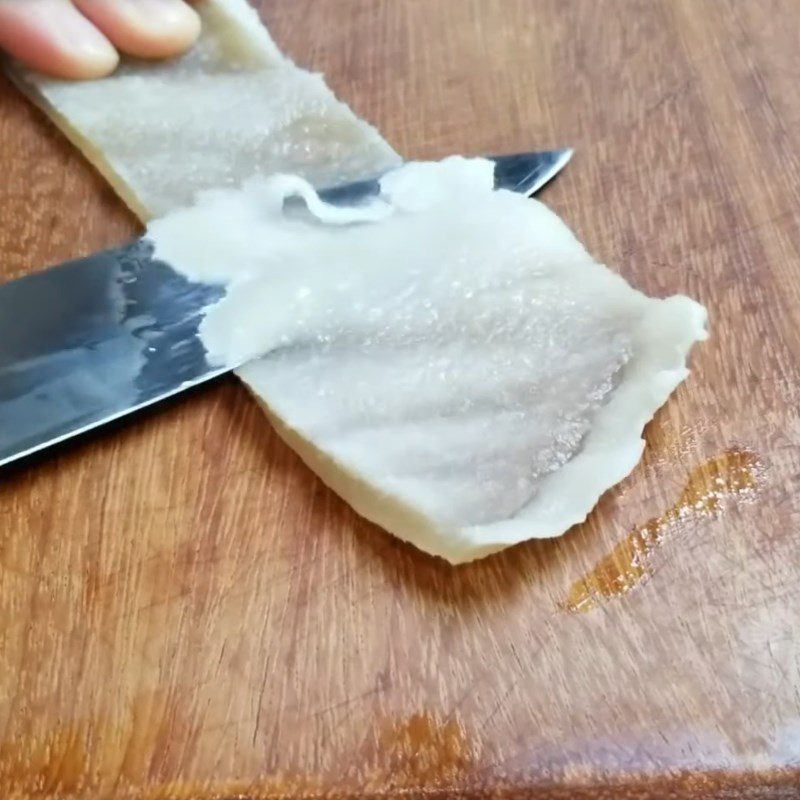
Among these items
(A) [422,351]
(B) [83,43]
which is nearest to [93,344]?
(A) [422,351]

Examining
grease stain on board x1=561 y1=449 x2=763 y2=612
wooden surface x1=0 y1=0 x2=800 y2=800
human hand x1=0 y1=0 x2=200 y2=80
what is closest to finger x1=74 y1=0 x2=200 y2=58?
human hand x1=0 y1=0 x2=200 y2=80

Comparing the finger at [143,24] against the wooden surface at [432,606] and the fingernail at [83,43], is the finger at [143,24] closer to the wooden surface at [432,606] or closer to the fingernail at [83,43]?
the fingernail at [83,43]

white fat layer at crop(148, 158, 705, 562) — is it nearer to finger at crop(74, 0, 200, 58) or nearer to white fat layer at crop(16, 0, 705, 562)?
white fat layer at crop(16, 0, 705, 562)

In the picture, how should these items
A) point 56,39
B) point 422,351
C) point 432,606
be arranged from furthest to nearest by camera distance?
point 56,39
point 422,351
point 432,606

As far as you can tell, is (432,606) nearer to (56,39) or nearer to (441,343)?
(441,343)

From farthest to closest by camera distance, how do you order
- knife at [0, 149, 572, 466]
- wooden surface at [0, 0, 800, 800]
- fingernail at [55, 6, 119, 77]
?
fingernail at [55, 6, 119, 77], knife at [0, 149, 572, 466], wooden surface at [0, 0, 800, 800]

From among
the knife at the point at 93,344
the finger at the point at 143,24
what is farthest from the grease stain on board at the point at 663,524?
the finger at the point at 143,24

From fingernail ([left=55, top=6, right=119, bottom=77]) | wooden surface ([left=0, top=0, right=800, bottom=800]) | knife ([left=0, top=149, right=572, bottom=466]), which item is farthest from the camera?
fingernail ([left=55, top=6, right=119, bottom=77])
